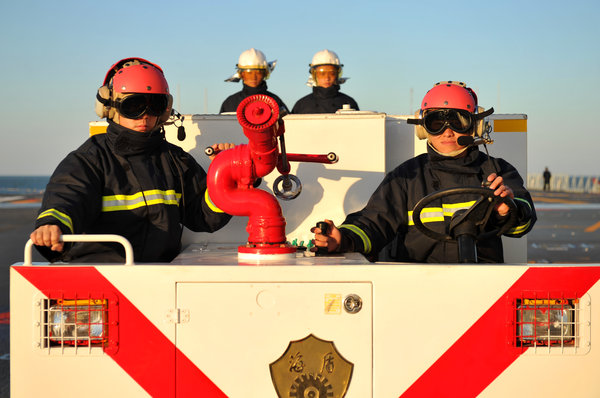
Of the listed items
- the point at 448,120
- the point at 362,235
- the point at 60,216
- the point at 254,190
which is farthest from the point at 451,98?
the point at 60,216

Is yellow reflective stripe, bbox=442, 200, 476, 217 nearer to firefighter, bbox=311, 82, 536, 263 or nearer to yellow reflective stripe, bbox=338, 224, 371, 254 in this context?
firefighter, bbox=311, 82, 536, 263

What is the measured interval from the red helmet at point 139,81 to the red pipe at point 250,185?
2.84 feet

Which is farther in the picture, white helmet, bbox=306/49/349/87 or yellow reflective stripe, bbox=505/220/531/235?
white helmet, bbox=306/49/349/87

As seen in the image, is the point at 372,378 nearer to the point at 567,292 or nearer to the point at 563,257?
the point at 567,292

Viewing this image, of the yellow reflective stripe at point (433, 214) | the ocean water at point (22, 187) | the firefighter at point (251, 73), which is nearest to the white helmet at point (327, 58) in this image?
the firefighter at point (251, 73)

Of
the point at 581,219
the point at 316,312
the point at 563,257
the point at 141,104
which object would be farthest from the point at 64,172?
the point at 581,219

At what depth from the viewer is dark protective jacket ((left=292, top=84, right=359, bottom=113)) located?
948 centimetres

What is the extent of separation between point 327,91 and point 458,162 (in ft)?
18.0

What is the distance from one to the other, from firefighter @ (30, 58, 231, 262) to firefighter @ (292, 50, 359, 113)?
5157mm

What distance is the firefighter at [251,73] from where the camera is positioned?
9180mm

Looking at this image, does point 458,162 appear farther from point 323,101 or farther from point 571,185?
point 571,185

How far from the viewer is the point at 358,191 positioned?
5227mm

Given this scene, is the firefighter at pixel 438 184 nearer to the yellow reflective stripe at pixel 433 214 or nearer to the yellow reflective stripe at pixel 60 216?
the yellow reflective stripe at pixel 433 214

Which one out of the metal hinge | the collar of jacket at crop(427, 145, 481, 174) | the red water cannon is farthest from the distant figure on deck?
the metal hinge
